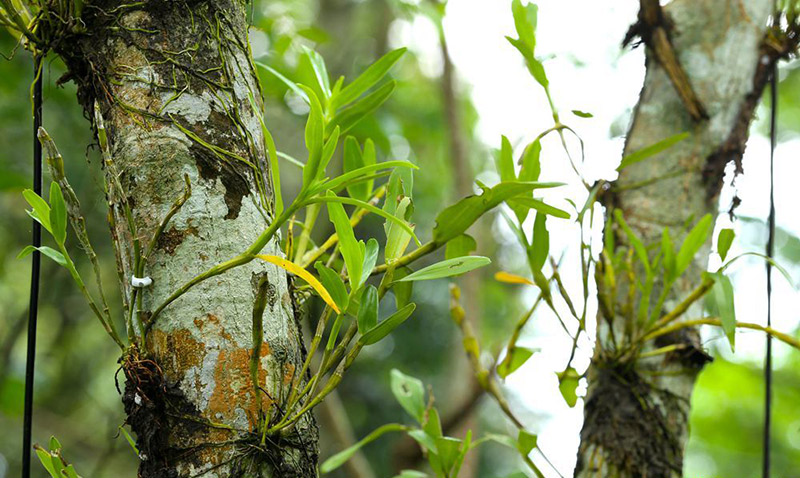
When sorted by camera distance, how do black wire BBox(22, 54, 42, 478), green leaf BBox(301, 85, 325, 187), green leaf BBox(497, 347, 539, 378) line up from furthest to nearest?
green leaf BBox(497, 347, 539, 378) < black wire BBox(22, 54, 42, 478) < green leaf BBox(301, 85, 325, 187)

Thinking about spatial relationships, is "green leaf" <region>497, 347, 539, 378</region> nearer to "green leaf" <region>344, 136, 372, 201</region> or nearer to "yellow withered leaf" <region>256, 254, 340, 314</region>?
"green leaf" <region>344, 136, 372, 201</region>

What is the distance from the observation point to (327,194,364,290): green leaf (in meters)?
0.46

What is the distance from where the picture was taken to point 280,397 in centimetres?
46

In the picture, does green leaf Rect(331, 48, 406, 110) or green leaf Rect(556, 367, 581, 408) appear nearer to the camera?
green leaf Rect(331, 48, 406, 110)

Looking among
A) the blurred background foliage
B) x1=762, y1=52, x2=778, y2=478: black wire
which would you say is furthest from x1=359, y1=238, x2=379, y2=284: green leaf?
the blurred background foliage

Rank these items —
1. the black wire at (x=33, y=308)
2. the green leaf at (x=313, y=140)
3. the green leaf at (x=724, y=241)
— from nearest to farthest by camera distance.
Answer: the green leaf at (x=313, y=140), the black wire at (x=33, y=308), the green leaf at (x=724, y=241)

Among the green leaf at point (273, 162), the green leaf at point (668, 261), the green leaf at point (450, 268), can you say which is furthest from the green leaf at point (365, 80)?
the green leaf at point (668, 261)

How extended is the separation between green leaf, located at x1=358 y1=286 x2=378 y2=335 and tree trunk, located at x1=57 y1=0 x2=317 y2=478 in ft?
0.20

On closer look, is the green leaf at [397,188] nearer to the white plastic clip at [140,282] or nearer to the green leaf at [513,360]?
the white plastic clip at [140,282]

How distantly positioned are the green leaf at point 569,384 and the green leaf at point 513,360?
1.7 inches

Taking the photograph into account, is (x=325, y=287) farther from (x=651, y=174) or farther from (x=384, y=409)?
(x=384, y=409)

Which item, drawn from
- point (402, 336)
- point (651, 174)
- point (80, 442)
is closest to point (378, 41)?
point (402, 336)

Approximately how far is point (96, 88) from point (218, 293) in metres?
0.18

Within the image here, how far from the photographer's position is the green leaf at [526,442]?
0.69m
